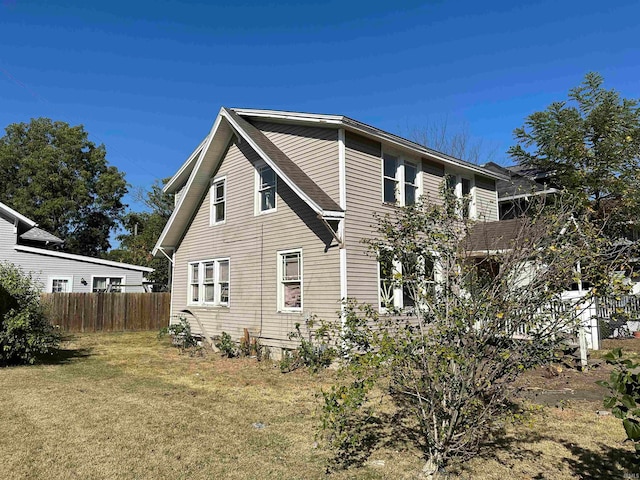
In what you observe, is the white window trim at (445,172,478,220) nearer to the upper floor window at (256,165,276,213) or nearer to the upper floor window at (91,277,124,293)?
the upper floor window at (256,165,276,213)

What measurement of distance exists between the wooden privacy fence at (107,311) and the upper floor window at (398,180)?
46.3 ft

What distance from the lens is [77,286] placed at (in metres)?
21.5

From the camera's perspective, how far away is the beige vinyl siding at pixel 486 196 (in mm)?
14578

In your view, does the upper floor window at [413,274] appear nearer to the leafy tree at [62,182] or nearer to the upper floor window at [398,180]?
the upper floor window at [398,180]

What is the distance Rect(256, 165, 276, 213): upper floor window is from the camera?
12297mm

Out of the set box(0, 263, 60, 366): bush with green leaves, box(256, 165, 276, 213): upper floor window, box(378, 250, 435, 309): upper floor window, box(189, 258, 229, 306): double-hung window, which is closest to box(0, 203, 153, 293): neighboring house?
box(189, 258, 229, 306): double-hung window

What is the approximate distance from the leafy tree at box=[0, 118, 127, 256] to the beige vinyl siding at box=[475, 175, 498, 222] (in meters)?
32.6

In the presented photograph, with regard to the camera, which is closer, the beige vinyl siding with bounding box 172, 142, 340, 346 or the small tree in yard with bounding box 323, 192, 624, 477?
the small tree in yard with bounding box 323, 192, 624, 477

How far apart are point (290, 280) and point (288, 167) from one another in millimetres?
2886

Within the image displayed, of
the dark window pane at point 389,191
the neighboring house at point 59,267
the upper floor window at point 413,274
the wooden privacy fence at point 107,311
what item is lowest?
the wooden privacy fence at point 107,311

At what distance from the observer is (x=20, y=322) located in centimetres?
1001

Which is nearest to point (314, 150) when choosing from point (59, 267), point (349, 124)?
point (349, 124)

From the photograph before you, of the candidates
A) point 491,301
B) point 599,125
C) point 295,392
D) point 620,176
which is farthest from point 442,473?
point 599,125

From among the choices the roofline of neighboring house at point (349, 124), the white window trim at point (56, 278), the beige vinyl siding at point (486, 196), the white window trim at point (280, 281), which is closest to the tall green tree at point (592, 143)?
the beige vinyl siding at point (486, 196)
